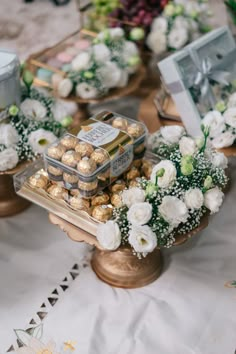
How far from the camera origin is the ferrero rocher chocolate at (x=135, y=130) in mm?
1163

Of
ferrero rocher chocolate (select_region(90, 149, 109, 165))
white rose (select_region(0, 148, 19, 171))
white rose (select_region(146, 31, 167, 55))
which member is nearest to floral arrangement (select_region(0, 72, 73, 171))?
white rose (select_region(0, 148, 19, 171))

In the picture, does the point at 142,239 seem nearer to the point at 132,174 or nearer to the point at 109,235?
the point at 109,235

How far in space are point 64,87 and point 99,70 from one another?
104 millimetres

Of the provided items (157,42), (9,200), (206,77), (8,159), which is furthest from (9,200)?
(157,42)

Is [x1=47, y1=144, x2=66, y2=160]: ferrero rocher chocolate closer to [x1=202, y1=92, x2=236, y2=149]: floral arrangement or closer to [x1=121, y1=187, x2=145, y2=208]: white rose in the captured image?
[x1=121, y1=187, x2=145, y2=208]: white rose

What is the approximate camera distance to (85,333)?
3.48 feet

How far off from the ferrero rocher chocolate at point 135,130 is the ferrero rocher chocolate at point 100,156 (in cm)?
10

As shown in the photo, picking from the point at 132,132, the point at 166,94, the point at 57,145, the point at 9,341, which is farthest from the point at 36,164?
the point at 166,94

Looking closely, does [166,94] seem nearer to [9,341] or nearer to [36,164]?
[36,164]

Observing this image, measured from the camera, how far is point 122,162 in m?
1.13

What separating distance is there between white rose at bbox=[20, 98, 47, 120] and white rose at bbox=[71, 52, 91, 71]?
24cm

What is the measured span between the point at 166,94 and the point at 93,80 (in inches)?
8.4

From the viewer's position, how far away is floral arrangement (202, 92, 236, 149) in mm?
1330

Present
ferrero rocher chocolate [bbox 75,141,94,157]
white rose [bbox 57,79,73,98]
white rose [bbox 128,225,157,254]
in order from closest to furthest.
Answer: white rose [bbox 128,225,157,254] → ferrero rocher chocolate [bbox 75,141,94,157] → white rose [bbox 57,79,73,98]
